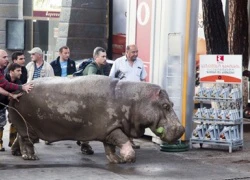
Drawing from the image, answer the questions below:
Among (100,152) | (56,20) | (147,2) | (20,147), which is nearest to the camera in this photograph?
(20,147)

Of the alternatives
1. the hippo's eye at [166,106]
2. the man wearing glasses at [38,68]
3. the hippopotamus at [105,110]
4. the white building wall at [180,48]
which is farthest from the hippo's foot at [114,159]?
the man wearing glasses at [38,68]

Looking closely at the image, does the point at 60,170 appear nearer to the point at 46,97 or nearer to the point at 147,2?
the point at 46,97

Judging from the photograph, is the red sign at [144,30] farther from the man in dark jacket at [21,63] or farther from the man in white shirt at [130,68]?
the man in dark jacket at [21,63]

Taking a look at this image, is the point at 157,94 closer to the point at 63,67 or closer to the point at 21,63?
the point at 21,63

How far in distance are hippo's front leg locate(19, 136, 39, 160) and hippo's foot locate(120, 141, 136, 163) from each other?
1531 millimetres

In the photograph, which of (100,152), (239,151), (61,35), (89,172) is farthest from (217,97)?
(61,35)

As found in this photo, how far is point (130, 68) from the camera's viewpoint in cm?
1252

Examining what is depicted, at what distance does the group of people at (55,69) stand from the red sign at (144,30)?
593mm

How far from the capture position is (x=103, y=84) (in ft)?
35.4

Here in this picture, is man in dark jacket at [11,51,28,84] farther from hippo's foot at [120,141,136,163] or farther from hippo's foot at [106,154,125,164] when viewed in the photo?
hippo's foot at [120,141,136,163]

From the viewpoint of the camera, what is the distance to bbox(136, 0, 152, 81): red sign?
13242 millimetres

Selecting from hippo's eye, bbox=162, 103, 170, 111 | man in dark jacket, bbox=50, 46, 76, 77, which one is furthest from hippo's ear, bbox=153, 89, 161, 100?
man in dark jacket, bbox=50, 46, 76, 77

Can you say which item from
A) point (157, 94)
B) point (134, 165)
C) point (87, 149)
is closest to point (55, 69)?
point (87, 149)

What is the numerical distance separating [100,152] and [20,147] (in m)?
1.48
